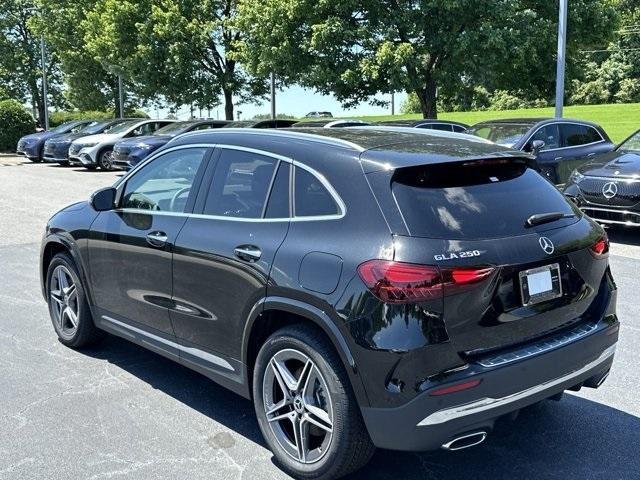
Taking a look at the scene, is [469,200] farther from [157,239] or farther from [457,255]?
[157,239]

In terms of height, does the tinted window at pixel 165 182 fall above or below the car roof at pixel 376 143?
below

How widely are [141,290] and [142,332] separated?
29 centimetres

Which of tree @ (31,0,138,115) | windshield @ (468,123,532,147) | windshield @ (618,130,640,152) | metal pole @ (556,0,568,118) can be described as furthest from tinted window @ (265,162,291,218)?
tree @ (31,0,138,115)

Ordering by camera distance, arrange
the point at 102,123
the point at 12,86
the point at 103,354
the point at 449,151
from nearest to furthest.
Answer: the point at 449,151 → the point at 103,354 → the point at 102,123 → the point at 12,86

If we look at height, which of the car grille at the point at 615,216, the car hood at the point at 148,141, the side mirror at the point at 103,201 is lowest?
the car grille at the point at 615,216

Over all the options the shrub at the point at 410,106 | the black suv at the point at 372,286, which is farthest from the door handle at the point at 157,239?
the shrub at the point at 410,106

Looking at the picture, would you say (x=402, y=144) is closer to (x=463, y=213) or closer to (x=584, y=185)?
(x=463, y=213)

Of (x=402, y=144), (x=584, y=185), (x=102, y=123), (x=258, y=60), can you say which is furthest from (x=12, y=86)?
(x=402, y=144)

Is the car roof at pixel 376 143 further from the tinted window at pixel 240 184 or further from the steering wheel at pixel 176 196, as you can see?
the steering wheel at pixel 176 196

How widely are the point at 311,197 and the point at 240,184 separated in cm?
60

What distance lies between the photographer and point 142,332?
4.26 meters

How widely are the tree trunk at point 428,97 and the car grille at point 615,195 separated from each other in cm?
1215

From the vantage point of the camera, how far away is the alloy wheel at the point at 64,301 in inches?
198

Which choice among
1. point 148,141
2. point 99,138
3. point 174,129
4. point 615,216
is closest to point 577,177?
point 615,216
